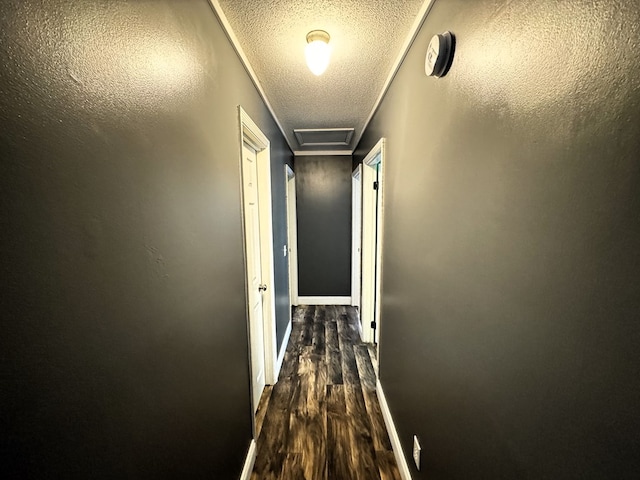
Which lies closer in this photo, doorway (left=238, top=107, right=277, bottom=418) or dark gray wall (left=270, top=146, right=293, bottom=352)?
doorway (left=238, top=107, right=277, bottom=418)

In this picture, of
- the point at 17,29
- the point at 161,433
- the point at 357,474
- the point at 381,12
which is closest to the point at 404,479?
the point at 357,474

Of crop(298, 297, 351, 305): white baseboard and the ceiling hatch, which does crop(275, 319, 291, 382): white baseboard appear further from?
the ceiling hatch

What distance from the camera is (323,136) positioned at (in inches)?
126

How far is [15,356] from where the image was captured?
16.3 inches

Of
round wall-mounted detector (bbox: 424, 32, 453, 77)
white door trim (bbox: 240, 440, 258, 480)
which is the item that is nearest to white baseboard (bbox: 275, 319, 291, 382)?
white door trim (bbox: 240, 440, 258, 480)

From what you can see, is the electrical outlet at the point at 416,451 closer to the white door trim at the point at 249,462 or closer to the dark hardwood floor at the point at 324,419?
the dark hardwood floor at the point at 324,419

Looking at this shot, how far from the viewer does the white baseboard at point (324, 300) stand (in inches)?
→ 172

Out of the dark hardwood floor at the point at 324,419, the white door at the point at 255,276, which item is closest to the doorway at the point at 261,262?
the white door at the point at 255,276

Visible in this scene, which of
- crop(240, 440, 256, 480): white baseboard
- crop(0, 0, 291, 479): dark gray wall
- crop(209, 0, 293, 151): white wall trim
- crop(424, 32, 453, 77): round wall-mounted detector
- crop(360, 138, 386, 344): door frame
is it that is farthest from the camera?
crop(360, 138, 386, 344): door frame

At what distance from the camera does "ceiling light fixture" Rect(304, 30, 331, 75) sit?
1288 millimetres

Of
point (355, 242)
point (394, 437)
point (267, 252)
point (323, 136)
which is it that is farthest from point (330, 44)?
point (355, 242)

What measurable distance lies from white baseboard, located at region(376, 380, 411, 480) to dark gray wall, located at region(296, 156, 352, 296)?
2.18m

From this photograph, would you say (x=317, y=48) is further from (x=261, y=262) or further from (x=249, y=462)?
(x=249, y=462)

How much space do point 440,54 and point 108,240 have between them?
3.82 ft
